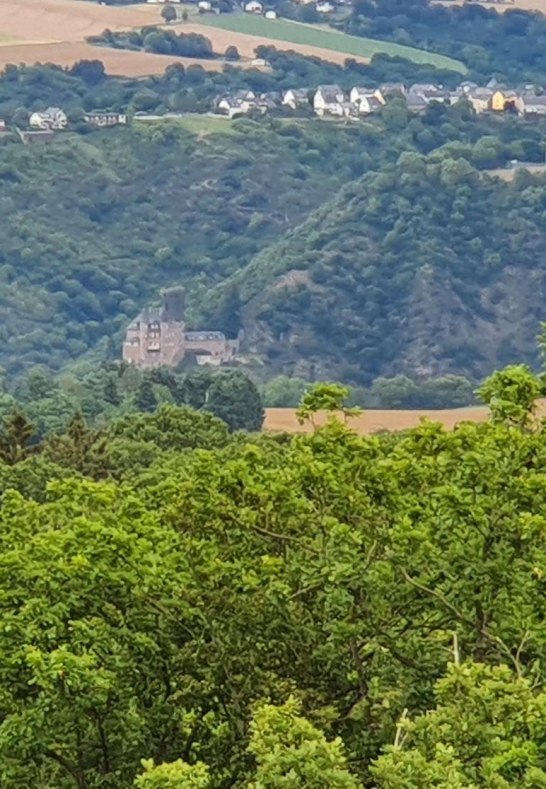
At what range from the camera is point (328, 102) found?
587 feet

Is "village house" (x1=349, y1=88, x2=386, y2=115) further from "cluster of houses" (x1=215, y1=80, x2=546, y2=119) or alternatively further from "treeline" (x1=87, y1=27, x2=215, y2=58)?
"treeline" (x1=87, y1=27, x2=215, y2=58)

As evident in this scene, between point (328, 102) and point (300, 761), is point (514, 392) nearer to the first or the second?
point (300, 761)

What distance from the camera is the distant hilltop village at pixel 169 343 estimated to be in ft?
436

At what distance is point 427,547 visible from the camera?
58.9 feet

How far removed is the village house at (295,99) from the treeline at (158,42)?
9.79 m

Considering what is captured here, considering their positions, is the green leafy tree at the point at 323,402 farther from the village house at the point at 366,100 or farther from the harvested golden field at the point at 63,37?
the harvested golden field at the point at 63,37

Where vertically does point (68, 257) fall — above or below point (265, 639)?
below

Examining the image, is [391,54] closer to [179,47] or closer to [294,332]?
[179,47]

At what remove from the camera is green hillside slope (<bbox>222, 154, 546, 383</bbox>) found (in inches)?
5541

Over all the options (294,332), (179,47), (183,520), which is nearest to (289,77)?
(179,47)

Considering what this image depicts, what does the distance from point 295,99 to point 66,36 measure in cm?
1782

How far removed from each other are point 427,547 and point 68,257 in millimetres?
133512

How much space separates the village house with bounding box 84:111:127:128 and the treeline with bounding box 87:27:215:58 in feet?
56.1

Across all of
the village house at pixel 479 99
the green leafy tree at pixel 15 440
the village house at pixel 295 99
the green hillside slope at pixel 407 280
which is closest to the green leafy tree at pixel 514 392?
the green leafy tree at pixel 15 440
